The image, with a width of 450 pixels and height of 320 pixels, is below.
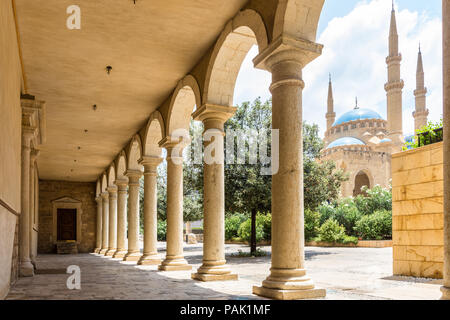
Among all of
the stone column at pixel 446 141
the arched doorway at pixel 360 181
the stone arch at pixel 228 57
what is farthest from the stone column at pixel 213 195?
the arched doorway at pixel 360 181

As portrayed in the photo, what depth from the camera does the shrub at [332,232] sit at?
2455 cm

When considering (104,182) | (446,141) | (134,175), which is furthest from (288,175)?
(104,182)

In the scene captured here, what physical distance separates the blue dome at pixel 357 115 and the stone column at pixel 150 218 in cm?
5104

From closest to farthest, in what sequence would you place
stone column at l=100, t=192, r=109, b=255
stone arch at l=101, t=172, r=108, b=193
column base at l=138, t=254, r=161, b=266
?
column base at l=138, t=254, r=161, b=266, stone arch at l=101, t=172, r=108, b=193, stone column at l=100, t=192, r=109, b=255

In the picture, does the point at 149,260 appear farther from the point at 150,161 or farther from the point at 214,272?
the point at 214,272

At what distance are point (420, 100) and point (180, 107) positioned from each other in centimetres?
4588

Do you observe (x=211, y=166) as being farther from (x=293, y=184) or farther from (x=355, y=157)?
(x=355, y=157)

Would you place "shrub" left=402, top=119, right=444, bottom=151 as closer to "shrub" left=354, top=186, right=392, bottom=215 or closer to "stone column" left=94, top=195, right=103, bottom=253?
"shrub" left=354, top=186, right=392, bottom=215

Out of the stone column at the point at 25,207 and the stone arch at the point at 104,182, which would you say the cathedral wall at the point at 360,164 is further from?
the stone column at the point at 25,207

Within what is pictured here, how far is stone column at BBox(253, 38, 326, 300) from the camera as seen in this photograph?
5.76 m

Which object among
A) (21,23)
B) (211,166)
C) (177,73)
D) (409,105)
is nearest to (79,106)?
(177,73)

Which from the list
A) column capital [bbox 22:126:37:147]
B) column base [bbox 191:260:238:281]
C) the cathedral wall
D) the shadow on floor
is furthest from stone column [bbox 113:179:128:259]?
the cathedral wall

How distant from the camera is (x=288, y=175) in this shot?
5934 mm

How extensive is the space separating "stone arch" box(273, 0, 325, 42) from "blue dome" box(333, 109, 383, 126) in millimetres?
56464
